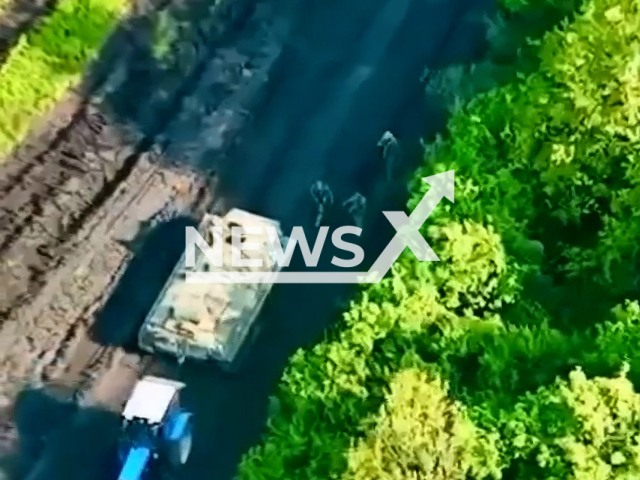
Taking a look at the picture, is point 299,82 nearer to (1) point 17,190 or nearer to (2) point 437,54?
(2) point 437,54

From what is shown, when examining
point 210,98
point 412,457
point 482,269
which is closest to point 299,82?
point 210,98

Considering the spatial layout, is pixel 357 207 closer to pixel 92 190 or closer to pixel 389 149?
pixel 389 149

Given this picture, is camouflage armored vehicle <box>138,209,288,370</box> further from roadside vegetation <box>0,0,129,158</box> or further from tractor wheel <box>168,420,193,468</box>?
roadside vegetation <box>0,0,129,158</box>

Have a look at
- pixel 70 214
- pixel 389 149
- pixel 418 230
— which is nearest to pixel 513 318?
pixel 418 230

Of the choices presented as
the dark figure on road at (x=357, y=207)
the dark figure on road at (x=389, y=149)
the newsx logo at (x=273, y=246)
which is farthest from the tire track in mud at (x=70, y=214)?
the dark figure on road at (x=389, y=149)

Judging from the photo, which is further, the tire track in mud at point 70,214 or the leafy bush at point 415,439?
the tire track in mud at point 70,214

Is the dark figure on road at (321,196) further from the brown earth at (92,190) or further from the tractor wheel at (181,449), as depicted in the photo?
the tractor wheel at (181,449)
